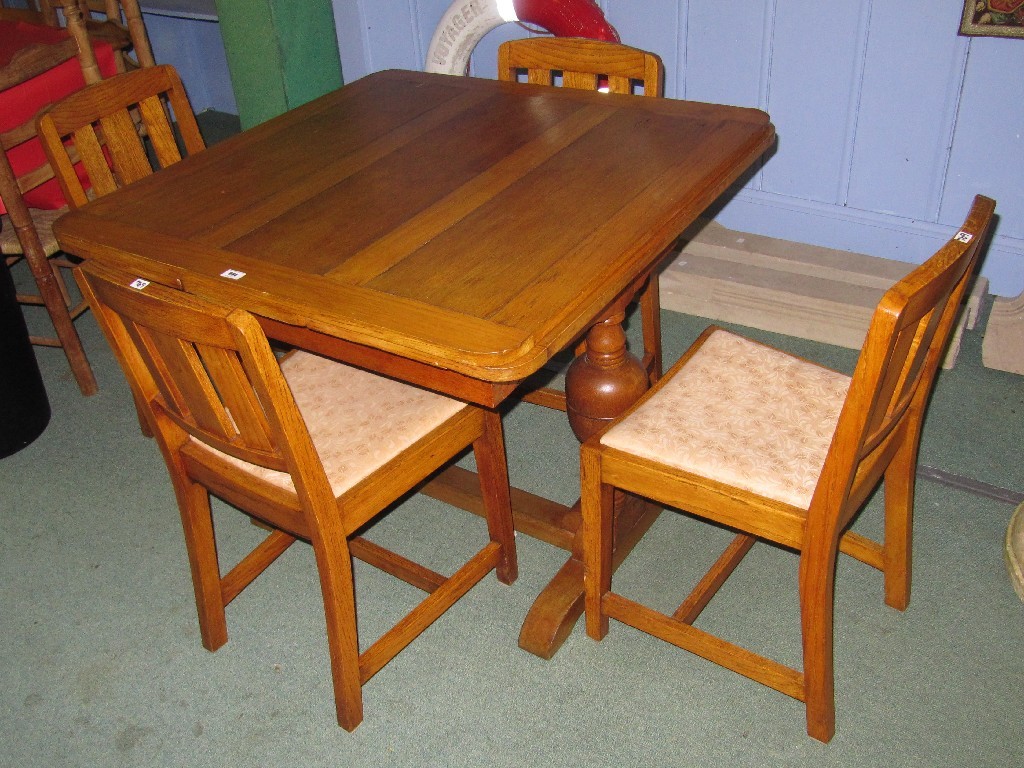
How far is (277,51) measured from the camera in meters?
3.10

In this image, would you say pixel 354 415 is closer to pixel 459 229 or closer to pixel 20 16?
pixel 459 229

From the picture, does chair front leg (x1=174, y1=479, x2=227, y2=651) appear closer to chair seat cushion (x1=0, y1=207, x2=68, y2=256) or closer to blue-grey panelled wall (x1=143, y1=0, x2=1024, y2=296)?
chair seat cushion (x1=0, y1=207, x2=68, y2=256)

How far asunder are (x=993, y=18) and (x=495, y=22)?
1.34 meters

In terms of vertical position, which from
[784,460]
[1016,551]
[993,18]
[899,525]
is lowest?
[1016,551]

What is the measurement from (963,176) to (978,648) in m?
1.40

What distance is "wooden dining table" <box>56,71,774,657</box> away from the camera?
4.44 ft

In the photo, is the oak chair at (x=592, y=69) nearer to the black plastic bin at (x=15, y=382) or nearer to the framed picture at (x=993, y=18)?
the framed picture at (x=993, y=18)

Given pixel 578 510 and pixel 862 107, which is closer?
pixel 578 510

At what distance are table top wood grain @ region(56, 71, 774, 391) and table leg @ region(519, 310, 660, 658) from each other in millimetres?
221

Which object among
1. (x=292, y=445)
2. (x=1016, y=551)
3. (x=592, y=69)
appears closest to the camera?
(x=292, y=445)

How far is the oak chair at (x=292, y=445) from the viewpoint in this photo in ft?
4.25

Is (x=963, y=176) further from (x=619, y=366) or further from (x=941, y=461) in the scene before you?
(x=619, y=366)

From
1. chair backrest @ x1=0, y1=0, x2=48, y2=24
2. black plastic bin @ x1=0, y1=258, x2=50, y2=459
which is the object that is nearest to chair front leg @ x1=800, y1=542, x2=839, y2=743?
black plastic bin @ x1=0, y1=258, x2=50, y2=459

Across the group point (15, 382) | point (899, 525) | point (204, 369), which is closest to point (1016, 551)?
point (899, 525)
